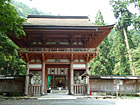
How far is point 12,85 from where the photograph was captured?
1467cm

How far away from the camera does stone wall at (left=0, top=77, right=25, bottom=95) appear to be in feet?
47.6

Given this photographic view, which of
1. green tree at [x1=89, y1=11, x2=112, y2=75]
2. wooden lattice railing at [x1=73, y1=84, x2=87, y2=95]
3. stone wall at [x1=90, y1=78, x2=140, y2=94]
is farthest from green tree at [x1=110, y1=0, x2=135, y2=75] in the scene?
wooden lattice railing at [x1=73, y1=84, x2=87, y2=95]

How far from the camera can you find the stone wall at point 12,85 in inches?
571

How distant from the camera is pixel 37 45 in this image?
13977mm

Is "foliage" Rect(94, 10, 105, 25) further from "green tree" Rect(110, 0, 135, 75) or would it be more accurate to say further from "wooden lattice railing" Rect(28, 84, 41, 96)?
"wooden lattice railing" Rect(28, 84, 41, 96)

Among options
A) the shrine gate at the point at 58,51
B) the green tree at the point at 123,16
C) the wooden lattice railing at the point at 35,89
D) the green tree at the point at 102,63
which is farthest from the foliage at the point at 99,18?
the wooden lattice railing at the point at 35,89

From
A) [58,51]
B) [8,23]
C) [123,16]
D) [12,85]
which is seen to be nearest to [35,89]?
[12,85]

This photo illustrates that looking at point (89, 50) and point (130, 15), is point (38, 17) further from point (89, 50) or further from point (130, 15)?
point (130, 15)

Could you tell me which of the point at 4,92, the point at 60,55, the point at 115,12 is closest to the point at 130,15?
the point at 115,12

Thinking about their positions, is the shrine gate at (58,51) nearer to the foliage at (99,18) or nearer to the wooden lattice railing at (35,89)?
the wooden lattice railing at (35,89)

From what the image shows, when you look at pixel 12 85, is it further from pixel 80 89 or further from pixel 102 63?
pixel 102 63

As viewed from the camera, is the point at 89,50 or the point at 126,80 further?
the point at 126,80

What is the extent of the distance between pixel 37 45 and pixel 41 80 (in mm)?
3457

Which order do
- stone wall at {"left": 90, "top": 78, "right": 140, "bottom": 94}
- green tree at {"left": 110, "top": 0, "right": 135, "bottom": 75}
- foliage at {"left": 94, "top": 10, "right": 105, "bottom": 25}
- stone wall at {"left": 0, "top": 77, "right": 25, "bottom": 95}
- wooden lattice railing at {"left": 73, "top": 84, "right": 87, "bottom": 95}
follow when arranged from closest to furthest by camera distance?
wooden lattice railing at {"left": 73, "top": 84, "right": 87, "bottom": 95}, stone wall at {"left": 0, "top": 77, "right": 25, "bottom": 95}, stone wall at {"left": 90, "top": 78, "right": 140, "bottom": 94}, green tree at {"left": 110, "top": 0, "right": 135, "bottom": 75}, foliage at {"left": 94, "top": 10, "right": 105, "bottom": 25}
